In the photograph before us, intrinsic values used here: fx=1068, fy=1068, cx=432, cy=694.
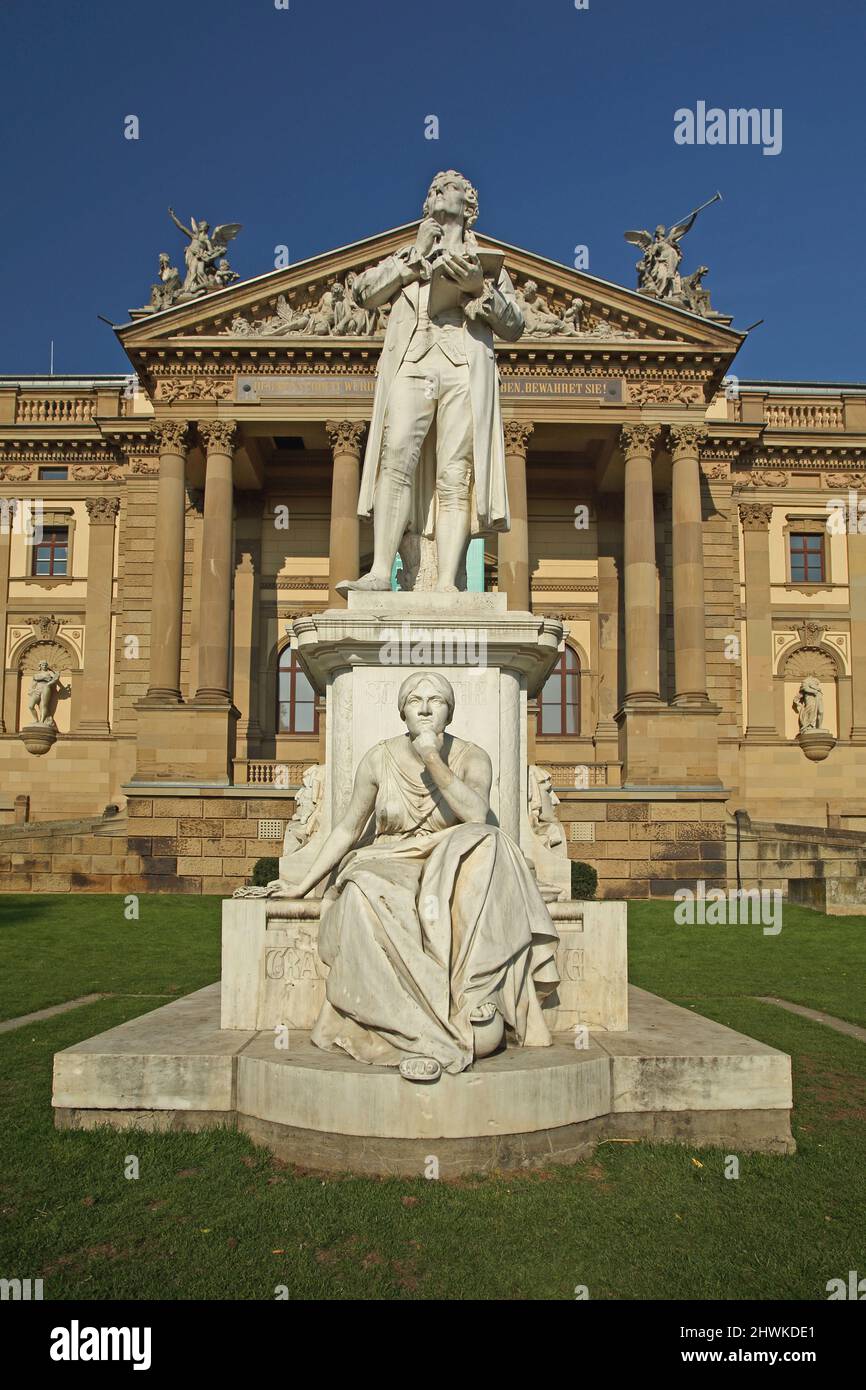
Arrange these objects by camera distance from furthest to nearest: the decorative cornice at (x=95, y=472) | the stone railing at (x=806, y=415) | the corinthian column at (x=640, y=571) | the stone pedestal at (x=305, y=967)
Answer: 1. the stone railing at (x=806, y=415)
2. the decorative cornice at (x=95, y=472)
3. the corinthian column at (x=640, y=571)
4. the stone pedestal at (x=305, y=967)

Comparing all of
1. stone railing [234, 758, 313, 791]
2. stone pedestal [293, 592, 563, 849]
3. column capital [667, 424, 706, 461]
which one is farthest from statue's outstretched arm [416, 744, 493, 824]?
column capital [667, 424, 706, 461]

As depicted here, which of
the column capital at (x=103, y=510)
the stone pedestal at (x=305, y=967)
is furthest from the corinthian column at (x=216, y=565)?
the stone pedestal at (x=305, y=967)

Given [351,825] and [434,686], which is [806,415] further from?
[351,825]

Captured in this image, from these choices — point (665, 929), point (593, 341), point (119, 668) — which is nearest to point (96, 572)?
point (119, 668)

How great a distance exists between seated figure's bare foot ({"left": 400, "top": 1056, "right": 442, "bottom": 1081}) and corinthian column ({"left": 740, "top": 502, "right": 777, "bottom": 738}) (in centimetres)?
3516

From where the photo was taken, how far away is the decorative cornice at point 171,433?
108 feet

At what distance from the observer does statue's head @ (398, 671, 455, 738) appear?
5.64m

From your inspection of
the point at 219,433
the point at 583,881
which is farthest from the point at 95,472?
the point at 583,881

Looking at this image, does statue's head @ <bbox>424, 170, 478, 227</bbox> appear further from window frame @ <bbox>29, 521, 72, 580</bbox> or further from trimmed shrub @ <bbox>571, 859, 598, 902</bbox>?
window frame @ <bbox>29, 521, 72, 580</bbox>

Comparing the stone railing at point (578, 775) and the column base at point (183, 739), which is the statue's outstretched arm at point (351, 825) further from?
the column base at point (183, 739)

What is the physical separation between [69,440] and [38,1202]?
3798 centimetres

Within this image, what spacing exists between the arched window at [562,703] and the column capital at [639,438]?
7582mm

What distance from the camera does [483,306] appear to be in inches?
290

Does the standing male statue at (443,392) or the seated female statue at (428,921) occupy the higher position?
the standing male statue at (443,392)
